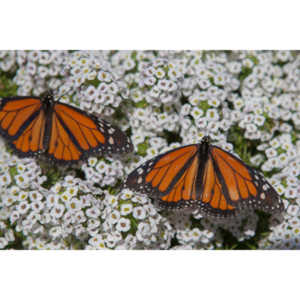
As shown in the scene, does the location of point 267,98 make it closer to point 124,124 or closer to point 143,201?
point 124,124

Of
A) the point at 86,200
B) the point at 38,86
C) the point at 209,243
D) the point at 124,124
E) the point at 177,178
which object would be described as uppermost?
the point at 38,86

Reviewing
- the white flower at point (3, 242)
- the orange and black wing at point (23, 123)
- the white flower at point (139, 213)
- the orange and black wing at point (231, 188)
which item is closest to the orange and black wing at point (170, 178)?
the orange and black wing at point (231, 188)

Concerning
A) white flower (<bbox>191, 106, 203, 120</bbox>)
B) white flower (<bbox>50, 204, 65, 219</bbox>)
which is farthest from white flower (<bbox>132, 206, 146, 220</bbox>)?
white flower (<bbox>191, 106, 203, 120</bbox>)

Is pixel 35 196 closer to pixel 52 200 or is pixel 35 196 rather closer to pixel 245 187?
pixel 52 200

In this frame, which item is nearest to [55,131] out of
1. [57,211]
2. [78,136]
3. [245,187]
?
[78,136]

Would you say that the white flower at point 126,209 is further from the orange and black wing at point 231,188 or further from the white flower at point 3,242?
the white flower at point 3,242

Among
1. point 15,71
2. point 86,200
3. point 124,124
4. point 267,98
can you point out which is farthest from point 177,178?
point 15,71
